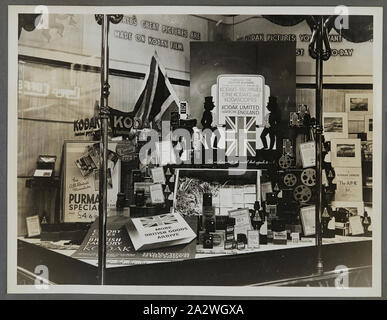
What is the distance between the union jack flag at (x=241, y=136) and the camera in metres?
2.62

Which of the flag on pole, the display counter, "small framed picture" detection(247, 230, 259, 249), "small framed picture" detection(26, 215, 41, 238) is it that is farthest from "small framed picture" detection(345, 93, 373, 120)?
"small framed picture" detection(26, 215, 41, 238)

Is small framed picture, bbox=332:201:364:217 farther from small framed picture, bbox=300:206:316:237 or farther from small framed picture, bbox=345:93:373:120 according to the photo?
small framed picture, bbox=345:93:373:120

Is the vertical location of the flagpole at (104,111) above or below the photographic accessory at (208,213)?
above

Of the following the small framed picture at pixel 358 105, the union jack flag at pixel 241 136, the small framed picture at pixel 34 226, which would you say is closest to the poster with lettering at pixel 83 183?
the small framed picture at pixel 34 226

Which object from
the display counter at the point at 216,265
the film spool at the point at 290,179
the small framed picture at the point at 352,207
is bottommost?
the display counter at the point at 216,265

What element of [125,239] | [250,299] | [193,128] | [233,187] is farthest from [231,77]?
[250,299]

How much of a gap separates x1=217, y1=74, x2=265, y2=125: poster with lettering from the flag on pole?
0.25m

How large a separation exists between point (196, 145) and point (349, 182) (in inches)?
34.0

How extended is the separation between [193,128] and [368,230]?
112 centimetres

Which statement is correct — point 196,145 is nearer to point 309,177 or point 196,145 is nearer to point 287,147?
point 287,147

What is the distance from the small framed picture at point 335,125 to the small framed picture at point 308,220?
1.34 ft

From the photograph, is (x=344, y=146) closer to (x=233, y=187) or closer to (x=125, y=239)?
(x=233, y=187)

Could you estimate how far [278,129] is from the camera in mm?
2617

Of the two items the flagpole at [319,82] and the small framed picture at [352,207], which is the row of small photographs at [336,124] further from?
the small framed picture at [352,207]
